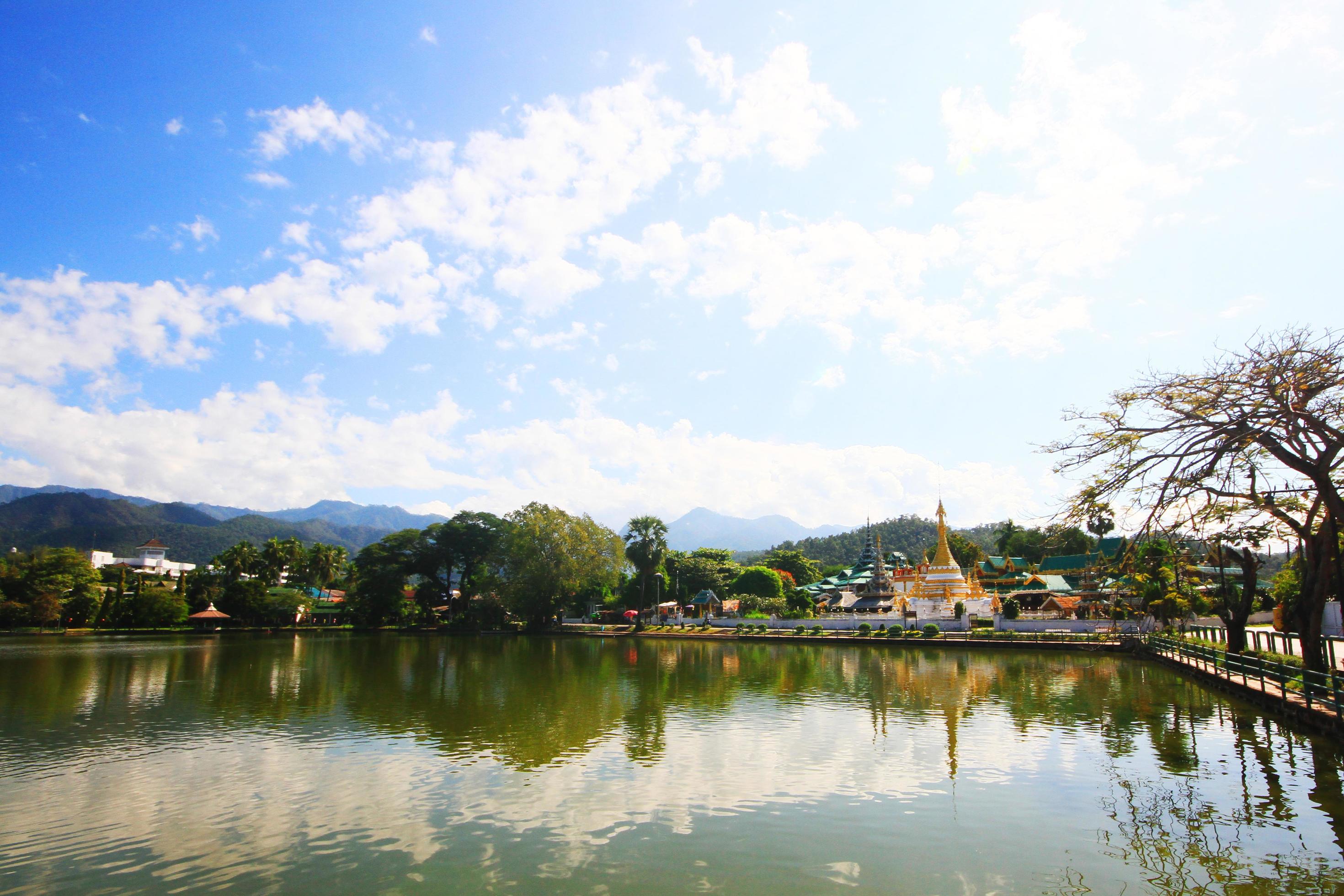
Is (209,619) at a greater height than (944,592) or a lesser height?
lesser

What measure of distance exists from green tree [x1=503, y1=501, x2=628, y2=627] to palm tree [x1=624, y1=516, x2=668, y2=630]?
2.52m

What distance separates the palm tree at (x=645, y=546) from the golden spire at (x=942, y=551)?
2124 centimetres

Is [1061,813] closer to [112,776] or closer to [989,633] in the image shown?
[112,776]

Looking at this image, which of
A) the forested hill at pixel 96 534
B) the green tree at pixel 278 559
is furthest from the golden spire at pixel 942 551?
the forested hill at pixel 96 534

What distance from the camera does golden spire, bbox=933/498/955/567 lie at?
50.5 m

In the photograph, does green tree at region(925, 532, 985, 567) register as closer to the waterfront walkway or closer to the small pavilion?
the waterfront walkway

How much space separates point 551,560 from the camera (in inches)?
2215

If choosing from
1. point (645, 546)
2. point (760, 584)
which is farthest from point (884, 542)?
point (645, 546)

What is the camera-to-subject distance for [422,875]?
7648 millimetres

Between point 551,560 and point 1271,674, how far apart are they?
4595cm

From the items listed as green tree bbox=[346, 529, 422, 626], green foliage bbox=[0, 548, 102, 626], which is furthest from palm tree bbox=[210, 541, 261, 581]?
green foliage bbox=[0, 548, 102, 626]

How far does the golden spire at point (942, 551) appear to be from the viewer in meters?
50.5

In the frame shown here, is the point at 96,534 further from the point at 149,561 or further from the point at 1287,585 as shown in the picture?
the point at 1287,585

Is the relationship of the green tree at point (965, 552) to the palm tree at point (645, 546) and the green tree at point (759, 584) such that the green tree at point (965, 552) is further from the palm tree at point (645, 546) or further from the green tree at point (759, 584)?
the palm tree at point (645, 546)
